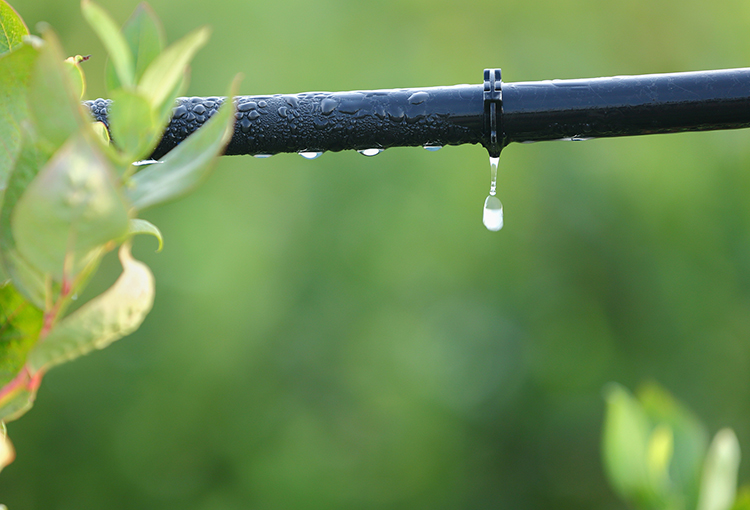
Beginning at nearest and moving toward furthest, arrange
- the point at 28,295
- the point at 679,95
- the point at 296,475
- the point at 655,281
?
1. the point at 28,295
2. the point at 679,95
3. the point at 296,475
4. the point at 655,281

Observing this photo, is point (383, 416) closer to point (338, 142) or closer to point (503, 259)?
point (503, 259)

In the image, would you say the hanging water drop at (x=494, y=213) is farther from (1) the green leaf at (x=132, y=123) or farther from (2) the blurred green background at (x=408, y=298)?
(2) the blurred green background at (x=408, y=298)

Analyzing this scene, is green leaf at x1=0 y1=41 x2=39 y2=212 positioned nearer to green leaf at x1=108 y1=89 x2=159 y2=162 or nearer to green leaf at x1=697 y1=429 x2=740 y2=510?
green leaf at x1=108 y1=89 x2=159 y2=162

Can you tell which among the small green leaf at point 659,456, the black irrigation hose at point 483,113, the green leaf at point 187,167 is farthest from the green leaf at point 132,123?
the small green leaf at point 659,456

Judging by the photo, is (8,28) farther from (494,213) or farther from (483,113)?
(494,213)

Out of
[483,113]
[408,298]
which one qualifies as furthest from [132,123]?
[408,298]

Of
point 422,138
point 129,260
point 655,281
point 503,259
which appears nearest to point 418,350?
point 503,259
